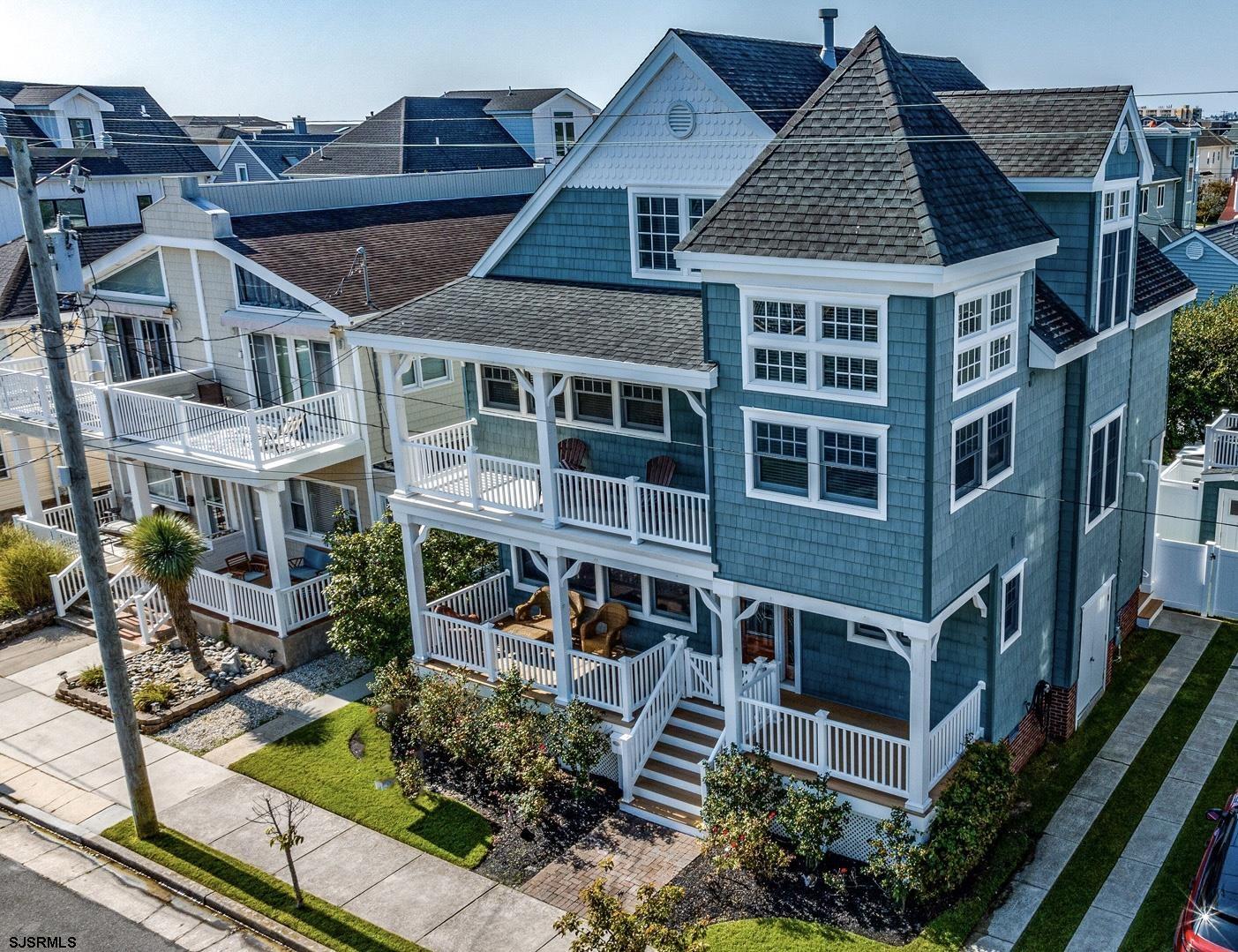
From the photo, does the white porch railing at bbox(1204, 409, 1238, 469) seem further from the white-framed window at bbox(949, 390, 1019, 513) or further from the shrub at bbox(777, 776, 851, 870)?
the shrub at bbox(777, 776, 851, 870)

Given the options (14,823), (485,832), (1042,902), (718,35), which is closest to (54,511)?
(14,823)

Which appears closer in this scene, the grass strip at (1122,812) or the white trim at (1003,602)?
the grass strip at (1122,812)

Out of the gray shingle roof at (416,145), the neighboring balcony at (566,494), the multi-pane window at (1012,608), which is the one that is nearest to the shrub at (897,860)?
the multi-pane window at (1012,608)

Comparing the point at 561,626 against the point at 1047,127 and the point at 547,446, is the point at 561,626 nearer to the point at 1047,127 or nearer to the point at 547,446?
the point at 547,446

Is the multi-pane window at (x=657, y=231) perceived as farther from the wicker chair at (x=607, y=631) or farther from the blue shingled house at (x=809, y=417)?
the wicker chair at (x=607, y=631)

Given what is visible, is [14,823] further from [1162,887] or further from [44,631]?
[1162,887]

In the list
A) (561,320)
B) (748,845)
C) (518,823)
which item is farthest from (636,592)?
(748,845)

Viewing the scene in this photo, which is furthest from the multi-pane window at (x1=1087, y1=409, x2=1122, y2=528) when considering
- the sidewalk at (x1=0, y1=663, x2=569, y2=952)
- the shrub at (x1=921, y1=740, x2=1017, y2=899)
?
the sidewalk at (x1=0, y1=663, x2=569, y2=952)
